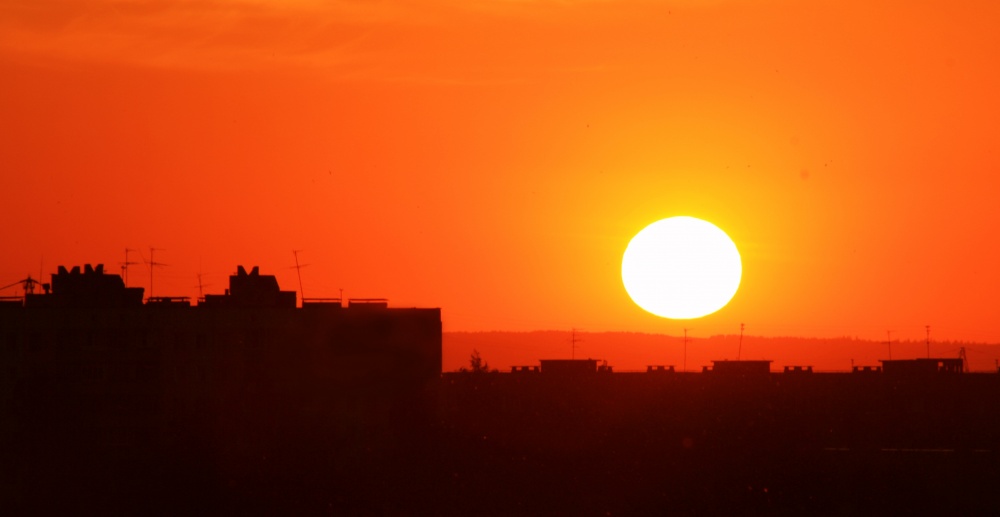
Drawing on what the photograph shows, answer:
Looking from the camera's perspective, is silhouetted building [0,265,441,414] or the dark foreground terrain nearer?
the dark foreground terrain

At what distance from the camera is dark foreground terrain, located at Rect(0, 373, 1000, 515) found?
1639 inches

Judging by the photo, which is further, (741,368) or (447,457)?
(741,368)

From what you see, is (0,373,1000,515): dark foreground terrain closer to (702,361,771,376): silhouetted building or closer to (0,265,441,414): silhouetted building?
(0,265,441,414): silhouetted building

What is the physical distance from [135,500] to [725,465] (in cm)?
1913

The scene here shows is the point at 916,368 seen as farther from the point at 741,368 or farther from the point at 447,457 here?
the point at 447,457

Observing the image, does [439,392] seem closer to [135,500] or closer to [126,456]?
[126,456]

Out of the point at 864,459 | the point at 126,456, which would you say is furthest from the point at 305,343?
the point at 864,459

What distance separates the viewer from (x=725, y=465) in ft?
161

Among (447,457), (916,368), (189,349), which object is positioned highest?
(189,349)

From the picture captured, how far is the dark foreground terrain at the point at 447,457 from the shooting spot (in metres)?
41.6

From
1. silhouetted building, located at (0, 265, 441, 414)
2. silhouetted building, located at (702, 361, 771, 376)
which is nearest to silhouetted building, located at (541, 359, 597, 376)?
silhouetted building, located at (702, 361, 771, 376)

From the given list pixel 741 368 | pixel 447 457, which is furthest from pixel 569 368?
pixel 447 457

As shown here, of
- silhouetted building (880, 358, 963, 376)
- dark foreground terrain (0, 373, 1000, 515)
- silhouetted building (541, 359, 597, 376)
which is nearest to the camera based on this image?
dark foreground terrain (0, 373, 1000, 515)

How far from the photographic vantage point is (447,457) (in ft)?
169
